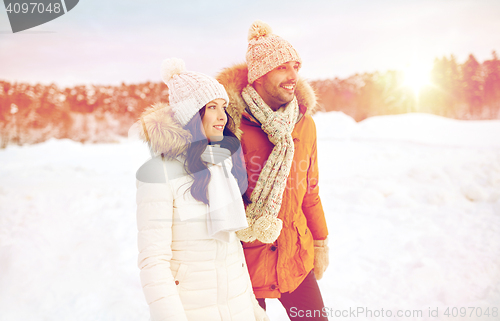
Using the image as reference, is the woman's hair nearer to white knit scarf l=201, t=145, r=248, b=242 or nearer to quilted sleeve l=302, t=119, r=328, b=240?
white knit scarf l=201, t=145, r=248, b=242

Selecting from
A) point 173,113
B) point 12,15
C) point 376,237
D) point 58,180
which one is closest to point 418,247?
point 376,237

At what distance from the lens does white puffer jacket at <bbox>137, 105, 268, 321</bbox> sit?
77 cm

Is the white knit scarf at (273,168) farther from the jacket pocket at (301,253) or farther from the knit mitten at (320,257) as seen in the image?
the knit mitten at (320,257)

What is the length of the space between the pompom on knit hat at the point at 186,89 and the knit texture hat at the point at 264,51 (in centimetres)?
Answer: 36

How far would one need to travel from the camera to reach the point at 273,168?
119 centimetres

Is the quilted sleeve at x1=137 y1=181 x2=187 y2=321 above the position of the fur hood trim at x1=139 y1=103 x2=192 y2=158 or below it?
below

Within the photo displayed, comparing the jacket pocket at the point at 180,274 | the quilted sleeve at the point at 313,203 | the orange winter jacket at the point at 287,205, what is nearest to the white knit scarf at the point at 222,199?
the jacket pocket at the point at 180,274

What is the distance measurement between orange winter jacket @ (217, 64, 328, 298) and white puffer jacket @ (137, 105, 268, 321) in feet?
0.81

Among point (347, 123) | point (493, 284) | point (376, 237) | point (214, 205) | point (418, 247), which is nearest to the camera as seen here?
point (214, 205)

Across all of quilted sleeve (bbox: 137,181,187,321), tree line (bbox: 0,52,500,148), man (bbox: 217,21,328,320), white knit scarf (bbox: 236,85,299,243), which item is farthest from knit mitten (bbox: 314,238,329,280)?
tree line (bbox: 0,52,500,148)

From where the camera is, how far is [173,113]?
37.5 inches

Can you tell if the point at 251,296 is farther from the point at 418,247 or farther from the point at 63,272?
the point at 418,247

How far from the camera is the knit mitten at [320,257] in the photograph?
4.44 ft

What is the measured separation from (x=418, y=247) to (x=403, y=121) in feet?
10.7
